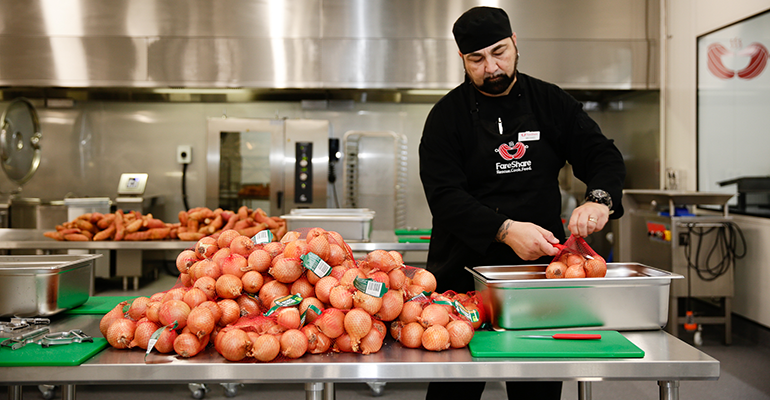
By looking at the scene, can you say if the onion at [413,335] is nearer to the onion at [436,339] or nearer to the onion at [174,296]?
the onion at [436,339]

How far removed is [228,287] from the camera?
4.00 feet

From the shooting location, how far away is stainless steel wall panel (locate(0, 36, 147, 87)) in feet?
17.6

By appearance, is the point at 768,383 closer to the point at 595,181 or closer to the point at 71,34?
the point at 595,181

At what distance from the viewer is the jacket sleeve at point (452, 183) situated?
61.9 inches

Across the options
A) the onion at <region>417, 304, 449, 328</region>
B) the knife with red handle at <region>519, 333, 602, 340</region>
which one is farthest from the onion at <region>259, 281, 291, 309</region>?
the knife with red handle at <region>519, 333, 602, 340</region>

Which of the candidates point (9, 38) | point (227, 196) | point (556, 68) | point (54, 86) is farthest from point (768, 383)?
point (9, 38)

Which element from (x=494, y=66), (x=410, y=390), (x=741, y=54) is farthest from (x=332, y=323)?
(x=741, y=54)

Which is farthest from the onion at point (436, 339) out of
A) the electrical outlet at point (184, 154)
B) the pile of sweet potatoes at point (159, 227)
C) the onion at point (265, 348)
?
the electrical outlet at point (184, 154)

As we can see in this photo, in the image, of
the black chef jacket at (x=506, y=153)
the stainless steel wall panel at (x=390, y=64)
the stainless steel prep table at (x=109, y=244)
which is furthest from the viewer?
the stainless steel wall panel at (x=390, y=64)

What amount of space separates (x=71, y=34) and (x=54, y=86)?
573mm

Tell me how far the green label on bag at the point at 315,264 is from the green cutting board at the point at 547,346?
1.25ft

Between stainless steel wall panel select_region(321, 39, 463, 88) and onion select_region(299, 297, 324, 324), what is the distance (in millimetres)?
4348

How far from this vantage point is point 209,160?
5492 mm

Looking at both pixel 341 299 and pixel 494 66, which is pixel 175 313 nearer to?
pixel 341 299
